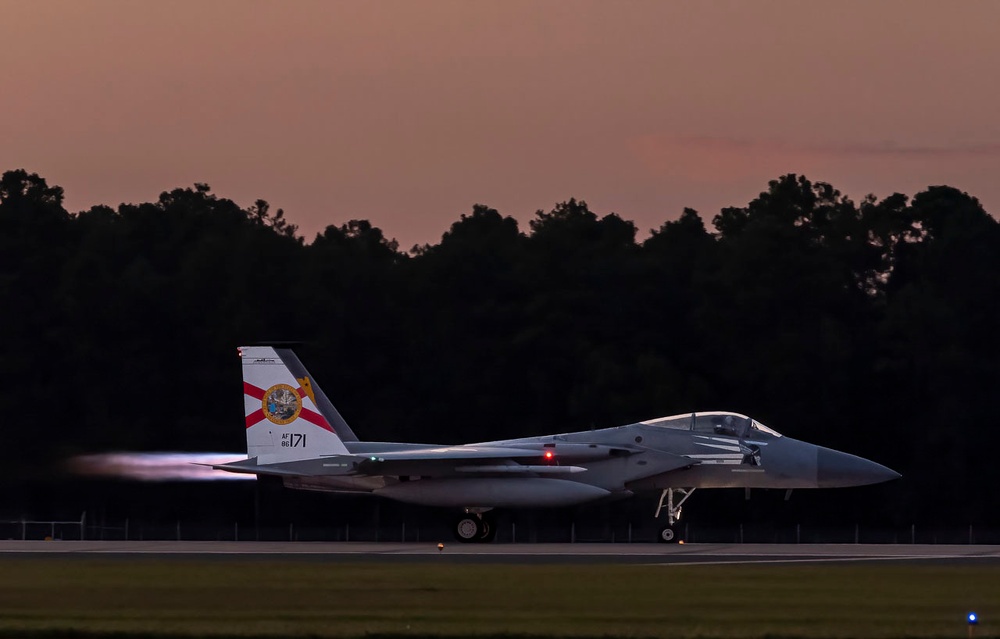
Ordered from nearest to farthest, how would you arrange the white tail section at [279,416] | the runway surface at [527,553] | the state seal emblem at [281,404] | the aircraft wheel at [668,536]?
the runway surface at [527,553] < the aircraft wheel at [668,536] < the white tail section at [279,416] < the state seal emblem at [281,404]

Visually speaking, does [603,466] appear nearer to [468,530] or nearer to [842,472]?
[468,530]

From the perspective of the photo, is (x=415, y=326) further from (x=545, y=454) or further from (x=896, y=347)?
(x=545, y=454)

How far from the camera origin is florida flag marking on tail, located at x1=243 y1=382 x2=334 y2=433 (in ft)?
112

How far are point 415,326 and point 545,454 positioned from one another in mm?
29757

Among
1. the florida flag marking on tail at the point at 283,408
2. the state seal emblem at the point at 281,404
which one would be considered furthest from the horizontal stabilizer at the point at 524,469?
the state seal emblem at the point at 281,404

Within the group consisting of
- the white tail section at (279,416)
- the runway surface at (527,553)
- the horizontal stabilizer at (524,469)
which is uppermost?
the white tail section at (279,416)

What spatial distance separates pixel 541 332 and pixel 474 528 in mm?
26566

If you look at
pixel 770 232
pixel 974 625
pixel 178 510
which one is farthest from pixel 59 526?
pixel 974 625

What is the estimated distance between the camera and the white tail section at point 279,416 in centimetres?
3406

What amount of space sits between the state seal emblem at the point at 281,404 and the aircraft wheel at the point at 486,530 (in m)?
4.47

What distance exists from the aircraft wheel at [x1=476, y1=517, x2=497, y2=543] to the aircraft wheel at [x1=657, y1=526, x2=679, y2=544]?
3421 millimetres

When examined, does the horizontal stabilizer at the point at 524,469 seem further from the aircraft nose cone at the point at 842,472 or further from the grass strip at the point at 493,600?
the grass strip at the point at 493,600

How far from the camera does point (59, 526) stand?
48.5 m

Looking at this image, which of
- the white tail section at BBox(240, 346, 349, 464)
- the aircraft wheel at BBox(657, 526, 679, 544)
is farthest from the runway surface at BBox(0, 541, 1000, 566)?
the white tail section at BBox(240, 346, 349, 464)
